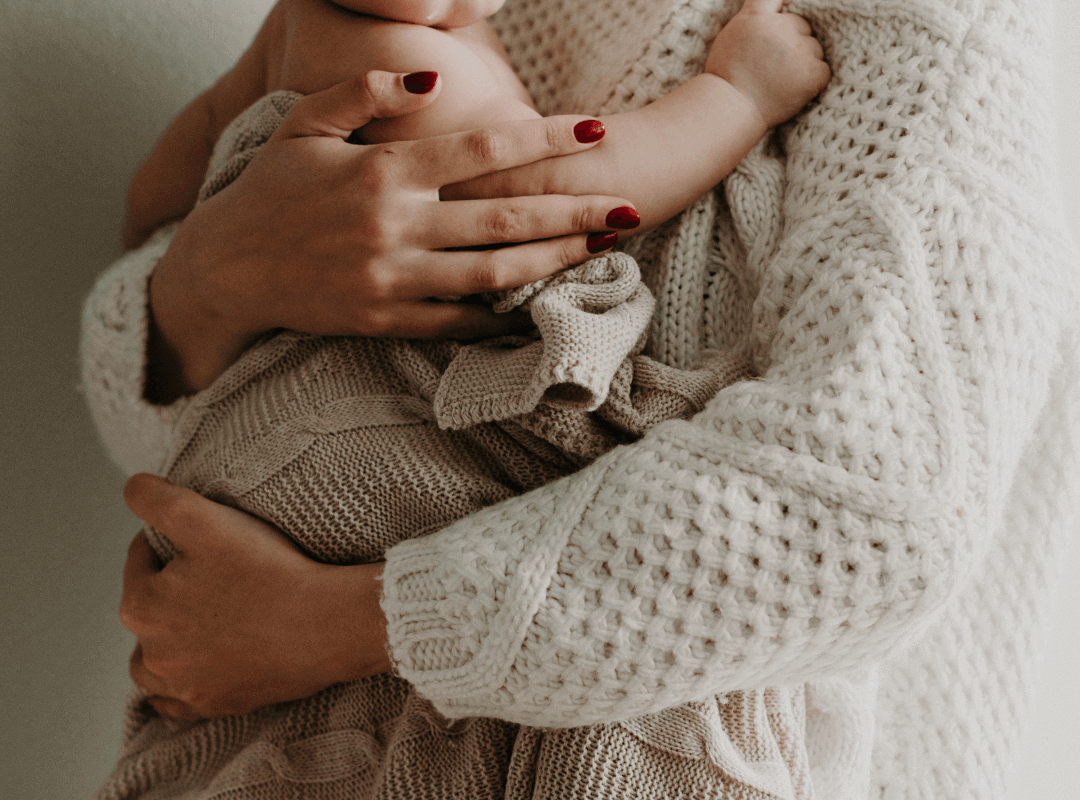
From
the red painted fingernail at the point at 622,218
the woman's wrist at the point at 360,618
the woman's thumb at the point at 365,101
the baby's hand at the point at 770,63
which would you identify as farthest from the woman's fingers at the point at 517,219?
the woman's wrist at the point at 360,618

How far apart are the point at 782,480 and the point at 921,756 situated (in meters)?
0.44

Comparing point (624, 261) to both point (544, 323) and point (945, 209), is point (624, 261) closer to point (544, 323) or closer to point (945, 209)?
point (544, 323)

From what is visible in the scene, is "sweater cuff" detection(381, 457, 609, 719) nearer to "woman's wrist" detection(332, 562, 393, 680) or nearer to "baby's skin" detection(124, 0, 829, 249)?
"woman's wrist" detection(332, 562, 393, 680)

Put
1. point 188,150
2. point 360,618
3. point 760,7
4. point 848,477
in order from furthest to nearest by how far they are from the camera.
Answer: point 188,150, point 760,7, point 360,618, point 848,477

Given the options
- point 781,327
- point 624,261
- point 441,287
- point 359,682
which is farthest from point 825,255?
point 359,682

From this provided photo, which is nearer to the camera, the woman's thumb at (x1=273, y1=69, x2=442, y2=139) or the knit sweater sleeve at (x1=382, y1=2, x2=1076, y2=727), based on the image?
the knit sweater sleeve at (x1=382, y1=2, x2=1076, y2=727)

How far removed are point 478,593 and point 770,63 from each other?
0.60 meters

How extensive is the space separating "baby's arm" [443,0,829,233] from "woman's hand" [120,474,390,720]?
40 centimetres

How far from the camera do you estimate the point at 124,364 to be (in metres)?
0.86

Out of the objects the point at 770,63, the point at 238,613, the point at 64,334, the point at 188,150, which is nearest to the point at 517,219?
the point at 770,63

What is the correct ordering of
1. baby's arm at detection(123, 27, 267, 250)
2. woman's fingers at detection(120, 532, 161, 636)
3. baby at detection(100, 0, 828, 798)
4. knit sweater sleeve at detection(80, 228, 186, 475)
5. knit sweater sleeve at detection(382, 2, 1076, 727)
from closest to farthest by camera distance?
knit sweater sleeve at detection(382, 2, 1076, 727)
baby at detection(100, 0, 828, 798)
woman's fingers at detection(120, 532, 161, 636)
knit sweater sleeve at detection(80, 228, 186, 475)
baby's arm at detection(123, 27, 267, 250)

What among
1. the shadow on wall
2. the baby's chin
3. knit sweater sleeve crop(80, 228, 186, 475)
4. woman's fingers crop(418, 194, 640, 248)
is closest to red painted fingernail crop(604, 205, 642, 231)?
woman's fingers crop(418, 194, 640, 248)

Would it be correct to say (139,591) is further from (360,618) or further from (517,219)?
(517,219)

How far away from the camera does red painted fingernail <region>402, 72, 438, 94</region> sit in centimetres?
70
